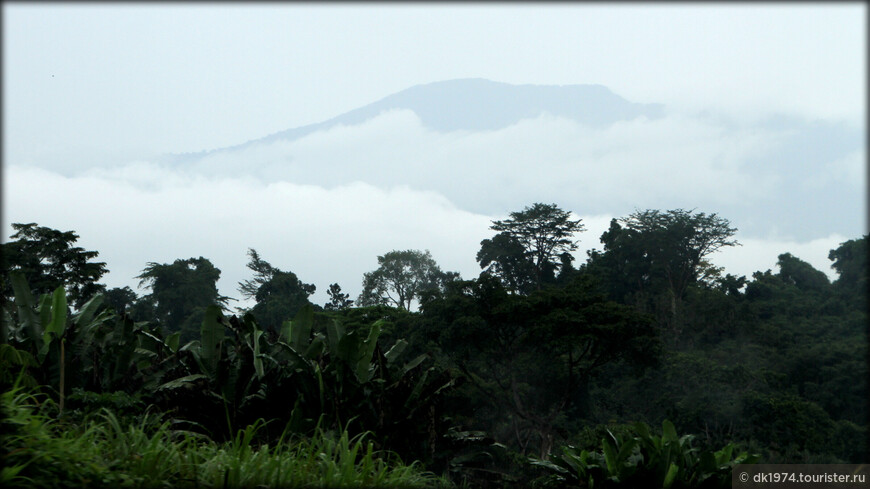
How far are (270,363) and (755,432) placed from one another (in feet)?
68.6

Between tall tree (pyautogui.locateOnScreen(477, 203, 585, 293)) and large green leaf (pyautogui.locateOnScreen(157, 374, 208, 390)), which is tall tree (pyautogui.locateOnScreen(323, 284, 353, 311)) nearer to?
tall tree (pyautogui.locateOnScreen(477, 203, 585, 293))

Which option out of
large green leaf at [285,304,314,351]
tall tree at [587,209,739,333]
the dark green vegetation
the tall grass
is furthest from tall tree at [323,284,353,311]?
→ the tall grass

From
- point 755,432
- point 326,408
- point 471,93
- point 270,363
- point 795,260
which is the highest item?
point 471,93

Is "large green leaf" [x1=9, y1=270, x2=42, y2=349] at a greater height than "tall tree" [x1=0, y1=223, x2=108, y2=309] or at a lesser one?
lesser

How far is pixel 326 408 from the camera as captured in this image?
6.37 meters

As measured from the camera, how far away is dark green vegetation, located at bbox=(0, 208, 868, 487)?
4.26m

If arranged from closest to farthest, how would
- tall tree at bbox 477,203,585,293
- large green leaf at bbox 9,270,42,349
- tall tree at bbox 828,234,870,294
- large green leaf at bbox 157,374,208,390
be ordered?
large green leaf at bbox 157,374,208,390 < large green leaf at bbox 9,270,42,349 < tall tree at bbox 828,234,870,294 < tall tree at bbox 477,203,585,293

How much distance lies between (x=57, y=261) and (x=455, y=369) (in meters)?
16.8

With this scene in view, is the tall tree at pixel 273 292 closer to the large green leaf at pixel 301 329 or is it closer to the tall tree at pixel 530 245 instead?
the tall tree at pixel 530 245

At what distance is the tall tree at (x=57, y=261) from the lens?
23203mm

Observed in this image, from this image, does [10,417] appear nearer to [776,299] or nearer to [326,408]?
[326,408]

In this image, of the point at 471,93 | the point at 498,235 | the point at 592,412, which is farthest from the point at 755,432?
the point at 471,93

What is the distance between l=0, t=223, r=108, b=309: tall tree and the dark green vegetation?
2.8 inches

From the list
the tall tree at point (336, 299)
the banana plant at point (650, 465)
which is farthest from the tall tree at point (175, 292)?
the banana plant at point (650, 465)
